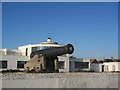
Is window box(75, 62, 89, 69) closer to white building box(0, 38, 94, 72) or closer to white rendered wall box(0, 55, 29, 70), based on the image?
white building box(0, 38, 94, 72)

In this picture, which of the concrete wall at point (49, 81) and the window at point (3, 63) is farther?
the window at point (3, 63)

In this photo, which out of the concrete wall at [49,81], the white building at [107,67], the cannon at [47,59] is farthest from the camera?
the white building at [107,67]

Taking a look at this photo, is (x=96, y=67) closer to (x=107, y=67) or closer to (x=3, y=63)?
(x=107, y=67)

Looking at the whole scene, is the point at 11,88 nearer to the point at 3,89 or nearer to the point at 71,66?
the point at 3,89

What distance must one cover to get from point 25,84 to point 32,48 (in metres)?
32.1

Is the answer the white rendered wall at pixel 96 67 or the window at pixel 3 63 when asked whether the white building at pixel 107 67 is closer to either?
the white rendered wall at pixel 96 67

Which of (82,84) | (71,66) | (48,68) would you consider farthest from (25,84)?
(71,66)

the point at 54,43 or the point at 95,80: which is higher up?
the point at 54,43

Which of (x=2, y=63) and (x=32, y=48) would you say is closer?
(x=2, y=63)

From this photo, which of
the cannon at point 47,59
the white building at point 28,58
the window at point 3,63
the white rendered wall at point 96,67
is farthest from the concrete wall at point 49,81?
the white rendered wall at point 96,67

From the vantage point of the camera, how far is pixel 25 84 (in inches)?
387

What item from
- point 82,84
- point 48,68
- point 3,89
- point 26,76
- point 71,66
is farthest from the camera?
point 71,66

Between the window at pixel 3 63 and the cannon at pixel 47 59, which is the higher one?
the cannon at pixel 47 59

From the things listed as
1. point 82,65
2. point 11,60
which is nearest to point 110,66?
point 82,65
